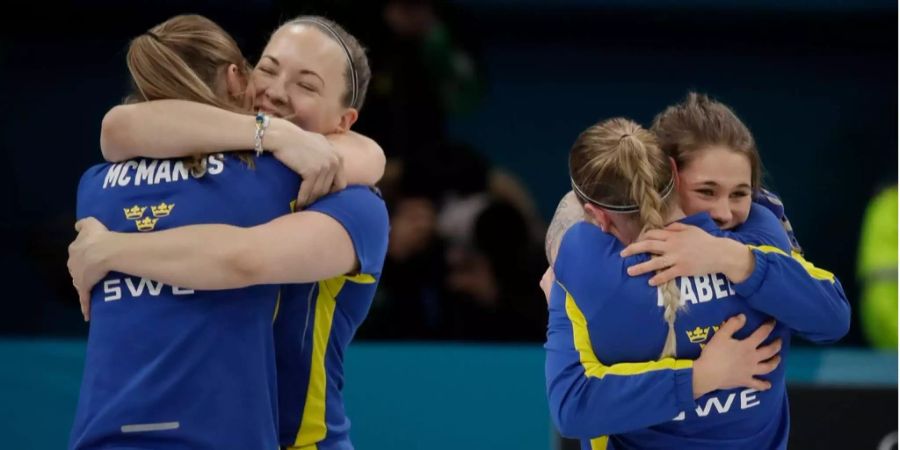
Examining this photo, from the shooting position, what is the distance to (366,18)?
20.5 ft

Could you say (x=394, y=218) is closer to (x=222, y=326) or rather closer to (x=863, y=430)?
(x=863, y=430)

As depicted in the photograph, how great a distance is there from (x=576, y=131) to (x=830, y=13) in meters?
1.42

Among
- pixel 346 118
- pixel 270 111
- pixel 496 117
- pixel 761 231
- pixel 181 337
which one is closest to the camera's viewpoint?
pixel 181 337

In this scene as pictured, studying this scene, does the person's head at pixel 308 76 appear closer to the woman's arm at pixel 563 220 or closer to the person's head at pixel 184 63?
the person's head at pixel 184 63

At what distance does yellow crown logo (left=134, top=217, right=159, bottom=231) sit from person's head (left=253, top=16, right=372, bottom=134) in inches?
15.5

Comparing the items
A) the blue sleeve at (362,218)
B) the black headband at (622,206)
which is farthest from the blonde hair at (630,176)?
the blue sleeve at (362,218)

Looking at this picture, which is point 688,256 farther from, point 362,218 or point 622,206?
point 362,218

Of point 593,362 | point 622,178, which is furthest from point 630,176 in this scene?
point 593,362

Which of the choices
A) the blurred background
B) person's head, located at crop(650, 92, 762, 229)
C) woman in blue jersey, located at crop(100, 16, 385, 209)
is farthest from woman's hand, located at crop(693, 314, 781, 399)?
the blurred background

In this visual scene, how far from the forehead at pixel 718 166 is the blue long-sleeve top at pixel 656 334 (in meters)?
0.08

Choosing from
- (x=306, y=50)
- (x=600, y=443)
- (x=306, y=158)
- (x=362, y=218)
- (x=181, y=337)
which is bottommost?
(x=600, y=443)

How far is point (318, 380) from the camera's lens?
2.66m

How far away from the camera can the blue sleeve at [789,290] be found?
8.29 ft

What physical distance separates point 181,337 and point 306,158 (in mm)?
395
